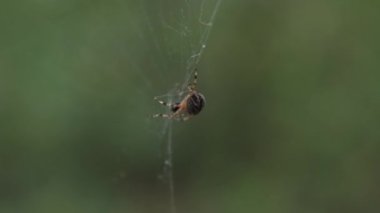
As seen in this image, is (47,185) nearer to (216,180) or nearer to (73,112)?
(73,112)

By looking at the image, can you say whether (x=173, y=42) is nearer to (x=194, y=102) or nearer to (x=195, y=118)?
(x=195, y=118)

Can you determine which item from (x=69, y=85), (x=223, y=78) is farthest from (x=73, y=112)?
(x=223, y=78)

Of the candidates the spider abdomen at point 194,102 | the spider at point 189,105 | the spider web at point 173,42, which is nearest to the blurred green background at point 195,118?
the spider web at point 173,42

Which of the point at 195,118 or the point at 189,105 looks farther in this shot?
the point at 195,118

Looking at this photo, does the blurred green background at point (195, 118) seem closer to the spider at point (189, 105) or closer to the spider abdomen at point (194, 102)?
the spider at point (189, 105)

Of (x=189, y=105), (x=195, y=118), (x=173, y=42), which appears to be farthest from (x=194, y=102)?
(x=195, y=118)

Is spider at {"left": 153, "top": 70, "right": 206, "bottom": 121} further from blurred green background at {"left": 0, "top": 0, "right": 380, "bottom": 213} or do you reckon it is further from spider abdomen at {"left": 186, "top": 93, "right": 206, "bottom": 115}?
blurred green background at {"left": 0, "top": 0, "right": 380, "bottom": 213}

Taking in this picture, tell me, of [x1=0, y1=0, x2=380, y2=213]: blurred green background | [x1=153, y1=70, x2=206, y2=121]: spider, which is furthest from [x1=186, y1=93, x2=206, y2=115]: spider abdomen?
[x1=0, y1=0, x2=380, y2=213]: blurred green background

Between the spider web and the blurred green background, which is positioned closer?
the spider web
